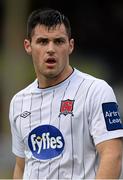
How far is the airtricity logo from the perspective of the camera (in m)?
3.94

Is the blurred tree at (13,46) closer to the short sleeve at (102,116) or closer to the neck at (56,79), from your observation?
the neck at (56,79)

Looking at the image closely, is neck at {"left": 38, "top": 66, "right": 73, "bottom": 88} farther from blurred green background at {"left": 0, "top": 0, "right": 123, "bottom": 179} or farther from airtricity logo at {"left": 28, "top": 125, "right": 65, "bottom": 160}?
blurred green background at {"left": 0, "top": 0, "right": 123, "bottom": 179}

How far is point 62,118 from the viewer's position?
3.96m

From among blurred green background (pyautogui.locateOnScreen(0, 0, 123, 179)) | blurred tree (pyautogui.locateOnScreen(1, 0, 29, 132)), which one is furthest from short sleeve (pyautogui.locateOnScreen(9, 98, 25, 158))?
blurred tree (pyautogui.locateOnScreen(1, 0, 29, 132))

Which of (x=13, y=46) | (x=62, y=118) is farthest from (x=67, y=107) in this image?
(x=13, y=46)

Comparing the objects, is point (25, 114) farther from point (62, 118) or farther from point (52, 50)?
point (52, 50)

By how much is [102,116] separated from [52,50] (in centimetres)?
47

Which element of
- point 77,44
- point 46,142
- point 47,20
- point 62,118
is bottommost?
point 46,142

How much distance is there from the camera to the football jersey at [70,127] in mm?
3873

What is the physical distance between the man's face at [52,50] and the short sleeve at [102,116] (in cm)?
27

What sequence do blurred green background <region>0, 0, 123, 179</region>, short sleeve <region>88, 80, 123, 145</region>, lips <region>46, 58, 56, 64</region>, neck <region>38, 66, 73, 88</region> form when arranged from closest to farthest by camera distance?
short sleeve <region>88, 80, 123, 145</region> < lips <region>46, 58, 56, 64</region> < neck <region>38, 66, 73, 88</region> < blurred green background <region>0, 0, 123, 179</region>

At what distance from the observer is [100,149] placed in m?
3.83

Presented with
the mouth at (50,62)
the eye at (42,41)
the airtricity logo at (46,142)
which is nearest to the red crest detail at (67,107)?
the airtricity logo at (46,142)

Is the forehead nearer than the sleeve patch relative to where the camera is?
No
